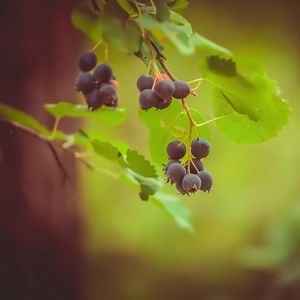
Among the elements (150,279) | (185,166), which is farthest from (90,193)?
(185,166)

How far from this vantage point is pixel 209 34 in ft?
12.4

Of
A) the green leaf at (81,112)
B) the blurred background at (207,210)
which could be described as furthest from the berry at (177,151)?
the blurred background at (207,210)

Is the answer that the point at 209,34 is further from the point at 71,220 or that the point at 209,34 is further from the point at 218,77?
the point at 218,77

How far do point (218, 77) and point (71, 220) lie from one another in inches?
61.9

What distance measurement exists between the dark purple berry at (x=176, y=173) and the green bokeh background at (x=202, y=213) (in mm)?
2817

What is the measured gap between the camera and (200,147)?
62 centimetres

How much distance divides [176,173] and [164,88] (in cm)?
12

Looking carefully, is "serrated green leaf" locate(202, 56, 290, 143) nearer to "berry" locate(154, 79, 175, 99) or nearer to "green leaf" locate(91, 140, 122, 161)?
"berry" locate(154, 79, 175, 99)

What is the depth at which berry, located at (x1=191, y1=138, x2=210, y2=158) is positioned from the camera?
2.05 ft

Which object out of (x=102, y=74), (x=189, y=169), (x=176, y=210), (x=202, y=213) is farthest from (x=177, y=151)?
(x=202, y=213)

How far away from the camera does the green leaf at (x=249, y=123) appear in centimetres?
63

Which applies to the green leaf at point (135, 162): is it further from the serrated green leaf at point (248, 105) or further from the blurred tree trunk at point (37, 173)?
the blurred tree trunk at point (37, 173)

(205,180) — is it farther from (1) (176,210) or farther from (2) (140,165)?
(1) (176,210)

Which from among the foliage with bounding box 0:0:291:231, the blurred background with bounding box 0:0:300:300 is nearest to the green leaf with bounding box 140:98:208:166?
the foliage with bounding box 0:0:291:231
